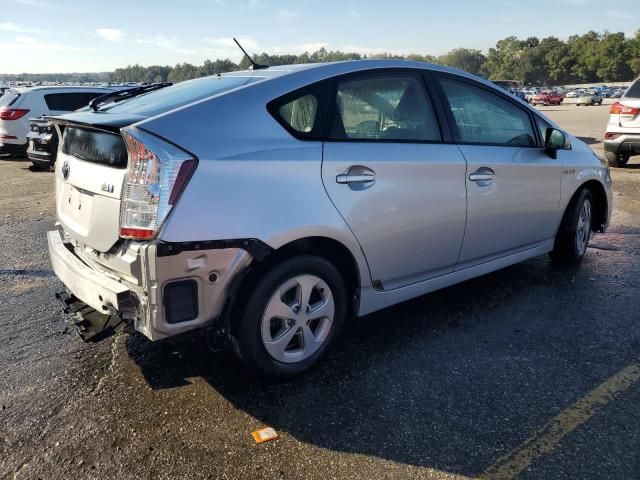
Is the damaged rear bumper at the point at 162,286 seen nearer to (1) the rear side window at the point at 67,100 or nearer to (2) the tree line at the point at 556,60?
(1) the rear side window at the point at 67,100

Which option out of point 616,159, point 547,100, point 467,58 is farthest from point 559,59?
point 616,159

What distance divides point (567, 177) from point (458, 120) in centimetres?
148

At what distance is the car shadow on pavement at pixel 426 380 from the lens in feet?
8.56

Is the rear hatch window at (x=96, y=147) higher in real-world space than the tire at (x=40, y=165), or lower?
higher

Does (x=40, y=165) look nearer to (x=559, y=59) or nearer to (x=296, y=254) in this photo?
(x=296, y=254)

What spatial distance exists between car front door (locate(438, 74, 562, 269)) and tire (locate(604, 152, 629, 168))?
7.58 m

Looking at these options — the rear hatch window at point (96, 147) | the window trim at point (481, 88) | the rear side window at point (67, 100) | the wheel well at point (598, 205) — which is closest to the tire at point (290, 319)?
the rear hatch window at point (96, 147)

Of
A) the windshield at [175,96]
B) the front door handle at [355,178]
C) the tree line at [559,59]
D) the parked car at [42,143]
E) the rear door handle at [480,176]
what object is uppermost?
the tree line at [559,59]

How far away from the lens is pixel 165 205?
2508mm

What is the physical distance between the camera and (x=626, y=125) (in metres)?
10.1

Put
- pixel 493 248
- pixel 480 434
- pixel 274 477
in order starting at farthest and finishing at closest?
pixel 493 248 < pixel 480 434 < pixel 274 477

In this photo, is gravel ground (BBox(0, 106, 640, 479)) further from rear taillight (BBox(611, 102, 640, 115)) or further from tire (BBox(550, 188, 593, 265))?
rear taillight (BBox(611, 102, 640, 115))

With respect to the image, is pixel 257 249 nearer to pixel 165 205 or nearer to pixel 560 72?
pixel 165 205

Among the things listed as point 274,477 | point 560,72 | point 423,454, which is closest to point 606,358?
point 423,454
